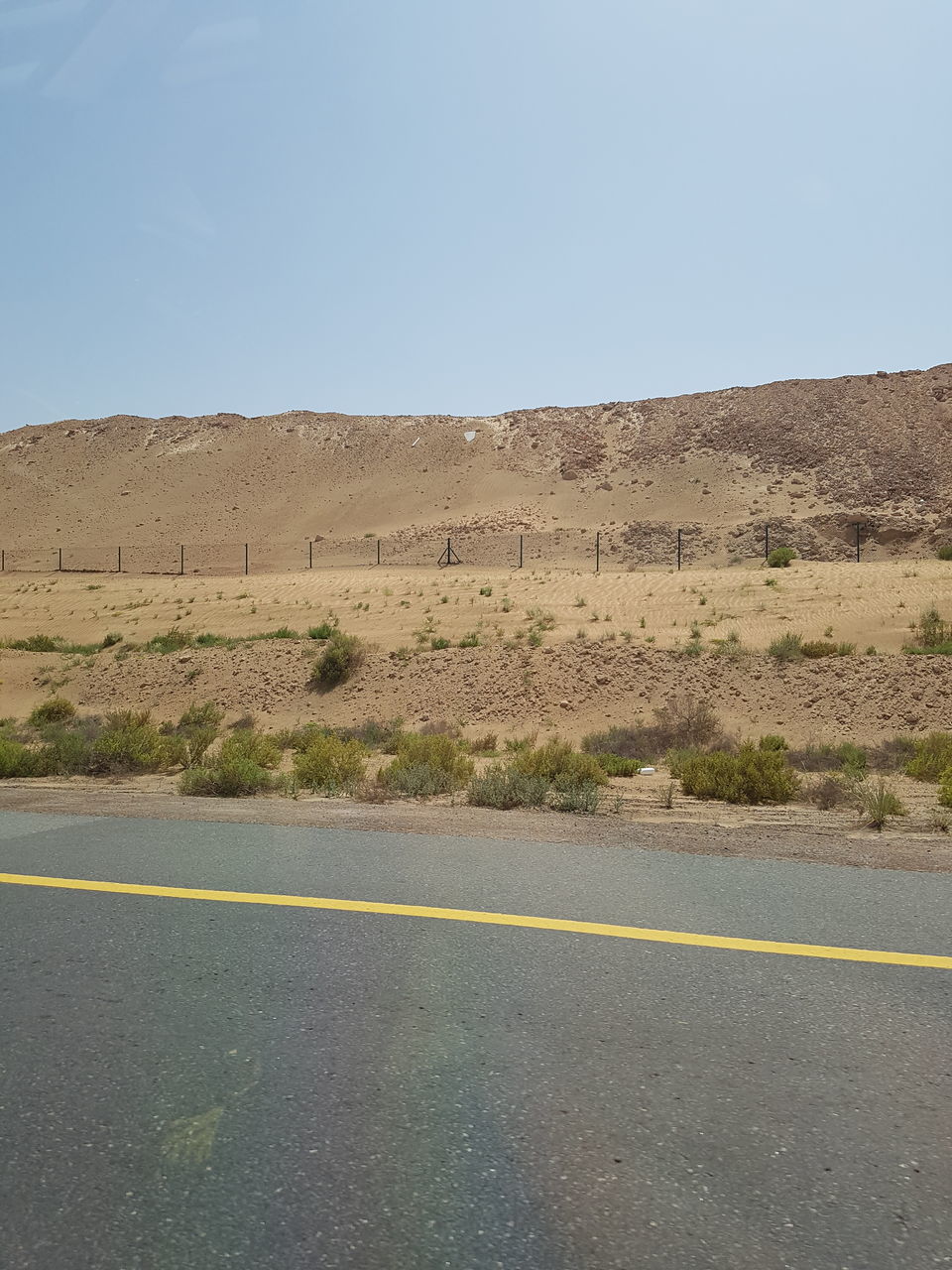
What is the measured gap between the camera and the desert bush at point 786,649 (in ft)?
92.3

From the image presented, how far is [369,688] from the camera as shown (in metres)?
30.2

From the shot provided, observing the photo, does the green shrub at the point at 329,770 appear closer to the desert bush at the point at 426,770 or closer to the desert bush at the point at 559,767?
the desert bush at the point at 426,770

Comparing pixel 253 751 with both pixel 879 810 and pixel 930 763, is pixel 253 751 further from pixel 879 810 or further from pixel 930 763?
pixel 930 763

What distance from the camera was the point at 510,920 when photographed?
20.5 ft

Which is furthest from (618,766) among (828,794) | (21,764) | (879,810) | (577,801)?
(21,764)

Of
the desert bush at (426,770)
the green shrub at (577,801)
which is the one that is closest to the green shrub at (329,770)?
the desert bush at (426,770)

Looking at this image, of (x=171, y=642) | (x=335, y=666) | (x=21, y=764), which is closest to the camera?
(x=21, y=764)

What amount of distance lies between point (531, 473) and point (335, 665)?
Answer: 64925 millimetres

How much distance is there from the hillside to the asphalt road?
6369cm

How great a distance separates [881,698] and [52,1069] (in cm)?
2360

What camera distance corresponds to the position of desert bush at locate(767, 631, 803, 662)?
2812 cm

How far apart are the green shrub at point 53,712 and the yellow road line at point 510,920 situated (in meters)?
22.7

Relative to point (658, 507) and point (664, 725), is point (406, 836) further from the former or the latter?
point (658, 507)

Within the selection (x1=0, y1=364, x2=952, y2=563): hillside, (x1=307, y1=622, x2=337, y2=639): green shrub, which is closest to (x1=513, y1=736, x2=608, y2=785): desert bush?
(x1=307, y1=622, x2=337, y2=639): green shrub
